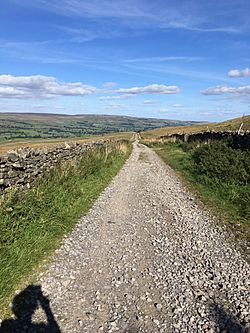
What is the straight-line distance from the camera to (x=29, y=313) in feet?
17.9

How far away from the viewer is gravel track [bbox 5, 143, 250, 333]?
17.4 feet

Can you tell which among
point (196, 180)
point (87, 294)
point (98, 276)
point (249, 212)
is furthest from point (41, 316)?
point (196, 180)

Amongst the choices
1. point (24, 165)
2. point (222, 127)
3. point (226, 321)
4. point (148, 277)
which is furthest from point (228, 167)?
point (222, 127)

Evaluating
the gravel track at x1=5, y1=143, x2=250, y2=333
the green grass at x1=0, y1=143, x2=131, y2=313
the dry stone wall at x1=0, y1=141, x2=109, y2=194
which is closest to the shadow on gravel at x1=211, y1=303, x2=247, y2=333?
the gravel track at x1=5, y1=143, x2=250, y2=333

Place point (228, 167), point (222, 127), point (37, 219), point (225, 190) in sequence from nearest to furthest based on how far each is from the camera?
1. point (37, 219)
2. point (225, 190)
3. point (228, 167)
4. point (222, 127)

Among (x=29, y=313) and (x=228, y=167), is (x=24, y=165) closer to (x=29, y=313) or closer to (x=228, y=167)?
(x=29, y=313)

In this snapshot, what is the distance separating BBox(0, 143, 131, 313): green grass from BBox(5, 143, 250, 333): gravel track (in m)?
0.42

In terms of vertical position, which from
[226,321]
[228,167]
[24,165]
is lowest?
[226,321]

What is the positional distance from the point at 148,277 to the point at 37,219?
148 inches

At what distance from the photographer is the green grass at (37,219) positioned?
6645mm

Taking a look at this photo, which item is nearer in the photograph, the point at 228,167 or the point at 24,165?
the point at 24,165

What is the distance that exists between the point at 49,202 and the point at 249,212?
642 cm

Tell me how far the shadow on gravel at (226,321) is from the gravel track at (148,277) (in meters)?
0.02

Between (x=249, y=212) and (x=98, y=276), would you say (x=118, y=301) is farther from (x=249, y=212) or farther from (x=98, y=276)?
(x=249, y=212)
